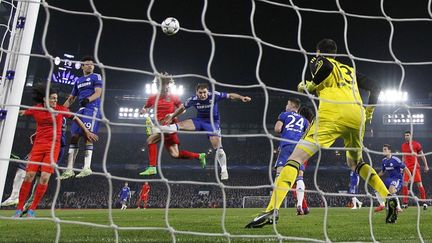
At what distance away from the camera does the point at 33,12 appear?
393cm

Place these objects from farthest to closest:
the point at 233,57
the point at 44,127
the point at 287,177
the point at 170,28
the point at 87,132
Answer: the point at 233,57, the point at 87,132, the point at 44,127, the point at 287,177, the point at 170,28

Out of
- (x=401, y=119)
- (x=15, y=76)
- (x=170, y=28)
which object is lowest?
(x=15, y=76)

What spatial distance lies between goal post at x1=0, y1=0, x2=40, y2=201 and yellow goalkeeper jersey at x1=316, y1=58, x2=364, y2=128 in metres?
2.91

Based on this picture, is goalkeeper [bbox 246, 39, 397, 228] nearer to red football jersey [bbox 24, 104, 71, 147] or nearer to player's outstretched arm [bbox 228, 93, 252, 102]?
player's outstretched arm [bbox 228, 93, 252, 102]

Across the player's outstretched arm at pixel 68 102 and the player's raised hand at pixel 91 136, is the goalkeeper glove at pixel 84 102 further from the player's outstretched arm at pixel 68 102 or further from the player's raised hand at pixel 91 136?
the player's raised hand at pixel 91 136

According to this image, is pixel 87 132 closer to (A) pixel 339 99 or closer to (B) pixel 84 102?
(B) pixel 84 102

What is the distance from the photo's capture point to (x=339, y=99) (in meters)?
4.10

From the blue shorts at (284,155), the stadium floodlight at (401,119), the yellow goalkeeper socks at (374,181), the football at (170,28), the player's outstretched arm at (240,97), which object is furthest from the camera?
the stadium floodlight at (401,119)

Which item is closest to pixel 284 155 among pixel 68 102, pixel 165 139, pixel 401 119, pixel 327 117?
pixel 165 139

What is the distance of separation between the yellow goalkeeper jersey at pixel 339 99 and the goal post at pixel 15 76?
2.91m

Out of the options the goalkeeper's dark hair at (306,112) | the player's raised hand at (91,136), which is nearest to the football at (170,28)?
the player's raised hand at (91,136)

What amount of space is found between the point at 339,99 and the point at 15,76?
3209mm

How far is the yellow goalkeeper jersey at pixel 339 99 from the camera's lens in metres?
4.07

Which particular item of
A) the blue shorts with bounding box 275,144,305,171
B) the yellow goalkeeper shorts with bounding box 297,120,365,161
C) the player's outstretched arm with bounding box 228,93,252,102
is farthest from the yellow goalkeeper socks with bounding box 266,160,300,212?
the blue shorts with bounding box 275,144,305,171
